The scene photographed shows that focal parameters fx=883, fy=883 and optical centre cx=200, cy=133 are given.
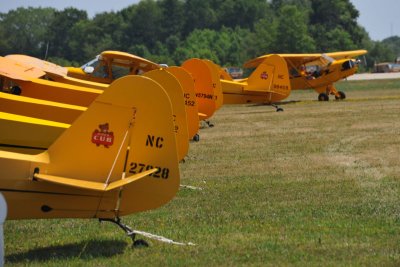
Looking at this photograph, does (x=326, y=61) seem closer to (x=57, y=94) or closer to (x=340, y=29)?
(x=57, y=94)

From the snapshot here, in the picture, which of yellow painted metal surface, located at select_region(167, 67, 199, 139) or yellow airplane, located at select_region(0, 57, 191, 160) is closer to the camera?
yellow airplane, located at select_region(0, 57, 191, 160)

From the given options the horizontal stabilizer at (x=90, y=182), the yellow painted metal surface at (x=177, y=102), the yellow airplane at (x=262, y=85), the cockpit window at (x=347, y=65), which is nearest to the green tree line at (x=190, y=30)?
the cockpit window at (x=347, y=65)

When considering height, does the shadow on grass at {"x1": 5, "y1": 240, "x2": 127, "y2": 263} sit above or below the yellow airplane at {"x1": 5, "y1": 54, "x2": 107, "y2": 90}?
below

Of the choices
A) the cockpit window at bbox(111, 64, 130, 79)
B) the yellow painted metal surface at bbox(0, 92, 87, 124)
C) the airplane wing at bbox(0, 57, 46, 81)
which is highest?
the airplane wing at bbox(0, 57, 46, 81)

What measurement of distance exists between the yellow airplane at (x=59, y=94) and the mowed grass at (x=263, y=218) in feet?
3.71

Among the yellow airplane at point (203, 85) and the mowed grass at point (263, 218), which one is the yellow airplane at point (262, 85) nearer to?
the yellow airplane at point (203, 85)

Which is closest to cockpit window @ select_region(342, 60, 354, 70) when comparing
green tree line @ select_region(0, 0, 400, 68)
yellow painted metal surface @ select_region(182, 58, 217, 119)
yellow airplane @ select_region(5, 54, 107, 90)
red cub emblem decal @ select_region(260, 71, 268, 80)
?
red cub emblem decal @ select_region(260, 71, 268, 80)

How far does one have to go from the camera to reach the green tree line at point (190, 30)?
87.8 meters

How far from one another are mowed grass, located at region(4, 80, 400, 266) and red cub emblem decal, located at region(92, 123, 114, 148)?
3.28ft

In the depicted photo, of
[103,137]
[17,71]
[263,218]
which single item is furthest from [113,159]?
[17,71]

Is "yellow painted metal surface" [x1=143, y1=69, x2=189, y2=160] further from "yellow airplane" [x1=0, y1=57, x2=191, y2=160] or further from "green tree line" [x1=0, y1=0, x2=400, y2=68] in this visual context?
"green tree line" [x1=0, y1=0, x2=400, y2=68]

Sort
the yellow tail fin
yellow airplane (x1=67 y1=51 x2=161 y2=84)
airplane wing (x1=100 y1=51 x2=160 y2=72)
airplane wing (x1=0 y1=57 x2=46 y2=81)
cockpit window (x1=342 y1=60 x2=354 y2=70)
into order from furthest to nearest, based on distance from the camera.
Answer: cockpit window (x1=342 y1=60 x2=354 y2=70) < the yellow tail fin < yellow airplane (x1=67 y1=51 x2=161 y2=84) < airplane wing (x1=100 y1=51 x2=160 y2=72) < airplane wing (x1=0 y1=57 x2=46 y2=81)

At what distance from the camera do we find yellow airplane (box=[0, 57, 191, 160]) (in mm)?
10047

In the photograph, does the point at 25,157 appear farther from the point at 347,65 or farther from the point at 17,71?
the point at 347,65
